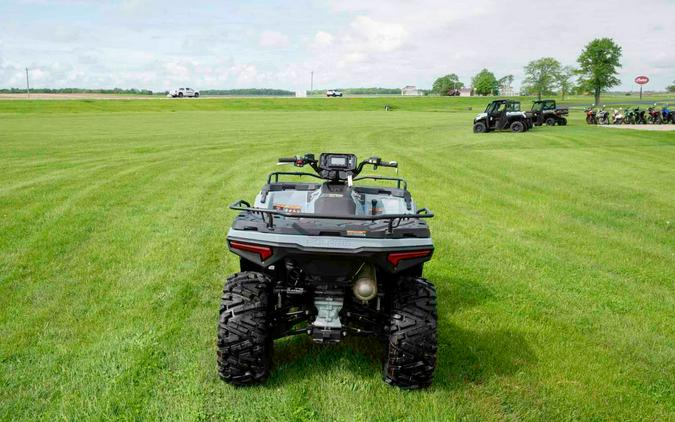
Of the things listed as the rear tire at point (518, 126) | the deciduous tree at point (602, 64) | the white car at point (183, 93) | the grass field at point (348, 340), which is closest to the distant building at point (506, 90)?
the deciduous tree at point (602, 64)

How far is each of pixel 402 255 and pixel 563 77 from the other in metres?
108

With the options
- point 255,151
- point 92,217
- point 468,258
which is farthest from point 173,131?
point 468,258

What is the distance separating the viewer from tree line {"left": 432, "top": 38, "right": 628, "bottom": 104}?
77438 millimetres

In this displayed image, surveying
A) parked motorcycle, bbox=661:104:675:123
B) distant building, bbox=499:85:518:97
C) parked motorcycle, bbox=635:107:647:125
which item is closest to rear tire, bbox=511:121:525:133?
parked motorcycle, bbox=635:107:647:125

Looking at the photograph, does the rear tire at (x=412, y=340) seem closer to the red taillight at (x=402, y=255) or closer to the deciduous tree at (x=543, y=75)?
the red taillight at (x=402, y=255)

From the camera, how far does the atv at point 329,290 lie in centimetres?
377

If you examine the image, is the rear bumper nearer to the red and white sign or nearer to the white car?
the red and white sign

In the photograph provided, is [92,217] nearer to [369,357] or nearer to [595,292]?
[369,357]

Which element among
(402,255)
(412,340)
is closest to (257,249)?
(402,255)

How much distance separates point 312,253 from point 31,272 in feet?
14.3

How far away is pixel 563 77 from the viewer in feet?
332

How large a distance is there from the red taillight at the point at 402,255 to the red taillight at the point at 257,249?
0.82 m

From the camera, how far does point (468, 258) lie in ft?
→ 24.0

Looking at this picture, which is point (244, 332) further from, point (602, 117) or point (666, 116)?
point (666, 116)
